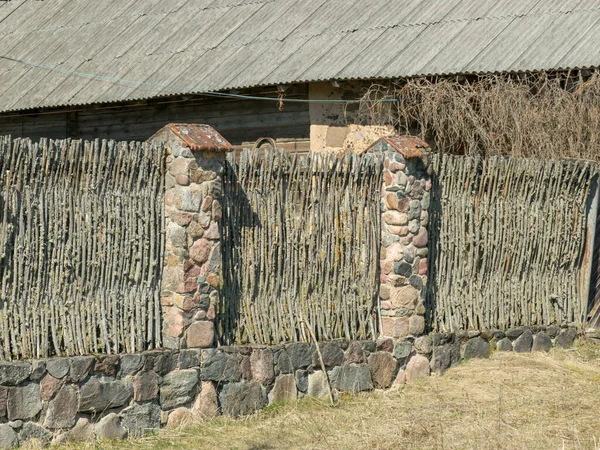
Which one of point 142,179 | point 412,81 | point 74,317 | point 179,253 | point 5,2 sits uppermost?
point 5,2

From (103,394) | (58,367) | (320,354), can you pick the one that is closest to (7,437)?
(58,367)

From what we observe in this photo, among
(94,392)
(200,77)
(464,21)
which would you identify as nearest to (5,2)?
(200,77)

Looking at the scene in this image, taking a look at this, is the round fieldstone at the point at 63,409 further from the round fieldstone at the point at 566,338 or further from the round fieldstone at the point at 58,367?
the round fieldstone at the point at 566,338

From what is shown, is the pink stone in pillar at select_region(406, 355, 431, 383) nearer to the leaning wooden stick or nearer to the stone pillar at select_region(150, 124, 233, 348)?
the leaning wooden stick

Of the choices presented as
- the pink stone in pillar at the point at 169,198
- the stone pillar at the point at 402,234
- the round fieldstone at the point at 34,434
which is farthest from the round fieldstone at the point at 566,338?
the round fieldstone at the point at 34,434

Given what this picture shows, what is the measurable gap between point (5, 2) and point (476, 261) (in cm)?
1300

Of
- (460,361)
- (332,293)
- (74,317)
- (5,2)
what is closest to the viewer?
(74,317)

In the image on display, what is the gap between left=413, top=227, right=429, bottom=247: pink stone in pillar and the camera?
8055mm

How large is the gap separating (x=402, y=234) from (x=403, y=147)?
0.73 metres

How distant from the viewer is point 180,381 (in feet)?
21.8

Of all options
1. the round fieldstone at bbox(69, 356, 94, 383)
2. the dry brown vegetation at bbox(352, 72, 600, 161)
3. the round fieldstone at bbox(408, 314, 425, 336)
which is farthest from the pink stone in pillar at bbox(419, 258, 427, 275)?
the round fieldstone at bbox(69, 356, 94, 383)

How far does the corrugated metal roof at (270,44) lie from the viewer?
11.4 m

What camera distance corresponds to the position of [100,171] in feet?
20.9

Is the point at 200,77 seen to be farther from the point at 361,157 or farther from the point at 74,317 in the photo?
the point at 74,317
